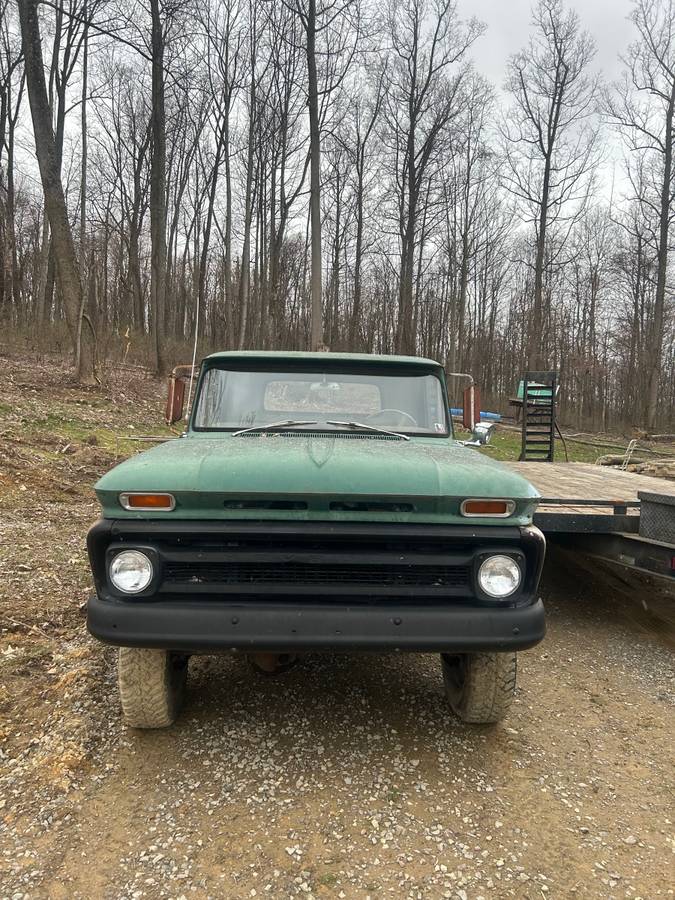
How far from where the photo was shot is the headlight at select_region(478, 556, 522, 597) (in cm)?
233

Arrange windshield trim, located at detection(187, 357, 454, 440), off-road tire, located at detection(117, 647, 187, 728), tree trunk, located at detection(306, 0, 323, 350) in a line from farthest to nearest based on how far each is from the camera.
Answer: tree trunk, located at detection(306, 0, 323, 350), windshield trim, located at detection(187, 357, 454, 440), off-road tire, located at detection(117, 647, 187, 728)

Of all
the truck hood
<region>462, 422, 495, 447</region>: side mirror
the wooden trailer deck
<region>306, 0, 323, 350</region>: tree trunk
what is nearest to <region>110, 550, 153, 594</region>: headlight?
the truck hood

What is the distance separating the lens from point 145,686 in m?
2.55

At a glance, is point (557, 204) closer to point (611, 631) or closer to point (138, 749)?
point (611, 631)

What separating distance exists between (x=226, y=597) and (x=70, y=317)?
11.3 m

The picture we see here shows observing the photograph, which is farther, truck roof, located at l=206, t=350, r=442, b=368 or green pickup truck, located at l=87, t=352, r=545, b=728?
truck roof, located at l=206, t=350, r=442, b=368

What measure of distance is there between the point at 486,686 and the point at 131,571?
1639mm

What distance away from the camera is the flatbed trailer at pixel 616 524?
3.68m

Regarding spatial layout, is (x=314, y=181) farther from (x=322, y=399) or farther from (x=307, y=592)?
(x=307, y=592)

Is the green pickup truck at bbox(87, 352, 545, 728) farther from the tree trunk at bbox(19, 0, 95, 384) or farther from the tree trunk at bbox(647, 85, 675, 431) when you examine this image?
the tree trunk at bbox(647, 85, 675, 431)

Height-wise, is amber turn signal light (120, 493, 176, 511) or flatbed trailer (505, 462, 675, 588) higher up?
amber turn signal light (120, 493, 176, 511)

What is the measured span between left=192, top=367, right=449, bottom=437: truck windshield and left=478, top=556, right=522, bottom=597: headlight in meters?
1.26

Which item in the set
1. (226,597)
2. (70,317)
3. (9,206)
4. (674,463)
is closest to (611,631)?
(226,597)

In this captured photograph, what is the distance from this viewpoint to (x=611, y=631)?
13.9 feet
